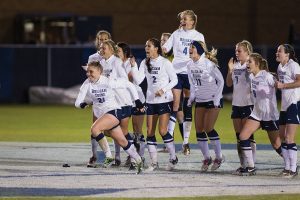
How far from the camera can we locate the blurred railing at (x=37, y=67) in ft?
100

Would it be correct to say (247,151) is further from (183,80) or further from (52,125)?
(52,125)

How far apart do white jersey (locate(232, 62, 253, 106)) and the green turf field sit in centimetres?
504

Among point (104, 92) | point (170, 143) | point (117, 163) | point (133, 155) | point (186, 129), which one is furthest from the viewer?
point (186, 129)

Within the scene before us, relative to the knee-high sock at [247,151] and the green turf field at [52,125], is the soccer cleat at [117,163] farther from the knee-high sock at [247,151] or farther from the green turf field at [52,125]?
the green turf field at [52,125]

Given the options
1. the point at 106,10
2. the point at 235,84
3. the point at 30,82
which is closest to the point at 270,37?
the point at 106,10

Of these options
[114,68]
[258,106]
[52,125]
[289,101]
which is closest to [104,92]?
[114,68]

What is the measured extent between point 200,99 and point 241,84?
69 centimetres

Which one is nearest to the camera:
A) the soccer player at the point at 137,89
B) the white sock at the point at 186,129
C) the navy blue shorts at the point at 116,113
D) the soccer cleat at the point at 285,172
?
the soccer cleat at the point at 285,172

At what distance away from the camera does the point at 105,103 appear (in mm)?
13938

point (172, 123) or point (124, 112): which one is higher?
point (124, 112)

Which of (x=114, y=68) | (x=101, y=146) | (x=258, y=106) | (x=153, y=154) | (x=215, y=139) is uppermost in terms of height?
(x=114, y=68)

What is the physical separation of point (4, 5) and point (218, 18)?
9151 mm

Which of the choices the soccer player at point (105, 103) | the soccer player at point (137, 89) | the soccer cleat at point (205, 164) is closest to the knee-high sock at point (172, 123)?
the soccer player at point (137, 89)

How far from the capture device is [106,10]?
38312 mm
